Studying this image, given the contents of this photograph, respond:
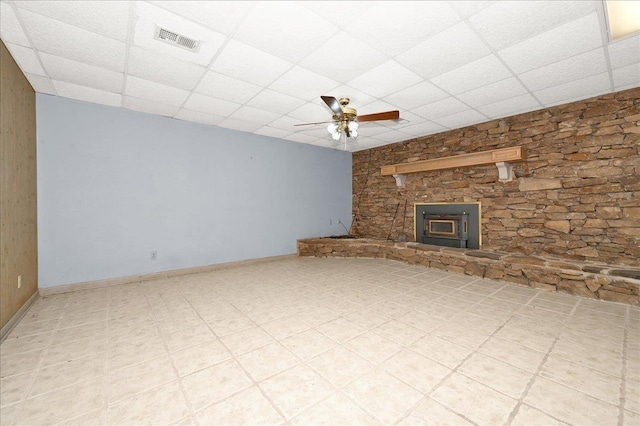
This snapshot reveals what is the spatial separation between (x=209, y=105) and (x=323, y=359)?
3.73 metres

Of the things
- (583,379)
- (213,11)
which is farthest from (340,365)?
(213,11)

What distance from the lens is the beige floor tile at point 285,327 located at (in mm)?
2396

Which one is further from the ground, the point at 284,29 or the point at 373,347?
the point at 284,29

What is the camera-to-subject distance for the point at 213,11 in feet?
6.66

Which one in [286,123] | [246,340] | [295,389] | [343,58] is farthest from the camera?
[286,123]

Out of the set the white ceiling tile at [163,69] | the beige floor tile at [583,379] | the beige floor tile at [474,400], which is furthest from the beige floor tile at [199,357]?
the white ceiling tile at [163,69]

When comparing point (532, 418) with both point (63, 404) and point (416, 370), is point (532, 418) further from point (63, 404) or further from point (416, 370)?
point (63, 404)

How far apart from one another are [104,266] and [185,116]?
2.64 metres

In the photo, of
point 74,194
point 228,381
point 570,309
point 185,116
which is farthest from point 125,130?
point 570,309

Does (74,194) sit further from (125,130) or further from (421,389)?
(421,389)

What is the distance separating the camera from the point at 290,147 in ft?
19.6

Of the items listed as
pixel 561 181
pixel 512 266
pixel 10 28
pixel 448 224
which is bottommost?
pixel 512 266

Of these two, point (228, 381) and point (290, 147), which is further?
point (290, 147)

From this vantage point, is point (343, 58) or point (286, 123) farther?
point (286, 123)
